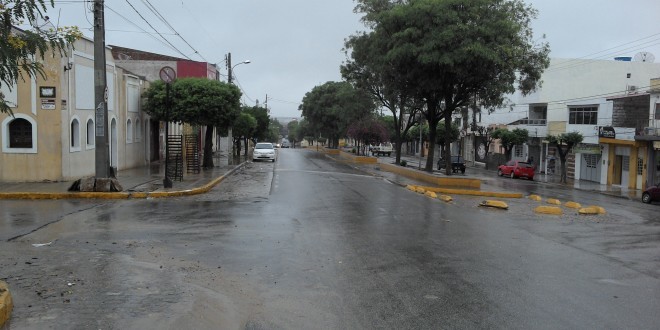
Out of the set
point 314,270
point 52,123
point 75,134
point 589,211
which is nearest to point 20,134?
point 52,123

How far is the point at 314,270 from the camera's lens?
7801 mm

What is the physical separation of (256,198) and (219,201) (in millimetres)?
1372

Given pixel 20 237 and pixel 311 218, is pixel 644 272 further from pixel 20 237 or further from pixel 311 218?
pixel 20 237

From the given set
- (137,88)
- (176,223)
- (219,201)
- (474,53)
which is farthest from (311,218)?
(137,88)

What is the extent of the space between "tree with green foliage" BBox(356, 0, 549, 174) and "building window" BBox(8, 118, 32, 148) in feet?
49.5

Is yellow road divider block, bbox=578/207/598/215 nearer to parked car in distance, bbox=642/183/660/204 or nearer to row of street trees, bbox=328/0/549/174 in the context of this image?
row of street trees, bbox=328/0/549/174

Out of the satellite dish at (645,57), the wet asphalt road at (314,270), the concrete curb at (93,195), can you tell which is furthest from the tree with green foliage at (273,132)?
the wet asphalt road at (314,270)

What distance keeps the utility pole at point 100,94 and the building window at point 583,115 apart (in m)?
35.7

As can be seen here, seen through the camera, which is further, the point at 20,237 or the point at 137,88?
the point at 137,88

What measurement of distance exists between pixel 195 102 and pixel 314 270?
2021 centimetres

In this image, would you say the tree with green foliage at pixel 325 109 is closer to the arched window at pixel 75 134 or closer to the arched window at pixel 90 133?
the arched window at pixel 90 133

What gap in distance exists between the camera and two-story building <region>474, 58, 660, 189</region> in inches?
1479

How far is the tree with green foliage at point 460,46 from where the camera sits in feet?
76.1

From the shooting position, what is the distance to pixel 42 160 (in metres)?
18.7
